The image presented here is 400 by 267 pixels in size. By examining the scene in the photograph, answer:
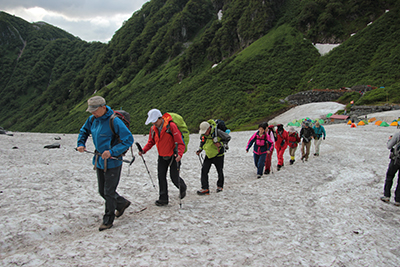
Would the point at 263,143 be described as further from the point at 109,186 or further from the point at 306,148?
the point at 109,186

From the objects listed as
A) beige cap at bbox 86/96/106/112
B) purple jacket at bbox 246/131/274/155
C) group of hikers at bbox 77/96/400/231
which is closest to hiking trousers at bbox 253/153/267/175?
purple jacket at bbox 246/131/274/155

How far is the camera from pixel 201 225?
5.31 metres

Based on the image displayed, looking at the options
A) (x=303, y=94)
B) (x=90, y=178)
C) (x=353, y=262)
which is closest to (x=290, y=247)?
(x=353, y=262)

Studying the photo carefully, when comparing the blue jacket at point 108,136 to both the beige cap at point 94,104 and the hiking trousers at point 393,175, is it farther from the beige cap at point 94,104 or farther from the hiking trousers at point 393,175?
the hiking trousers at point 393,175

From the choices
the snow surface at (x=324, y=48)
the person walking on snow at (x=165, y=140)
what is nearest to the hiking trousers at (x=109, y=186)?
the person walking on snow at (x=165, y=140)

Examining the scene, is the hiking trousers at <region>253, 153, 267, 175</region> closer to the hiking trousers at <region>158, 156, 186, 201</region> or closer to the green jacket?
the green jacket

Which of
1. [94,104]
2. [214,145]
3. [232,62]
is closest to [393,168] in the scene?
[214,145]

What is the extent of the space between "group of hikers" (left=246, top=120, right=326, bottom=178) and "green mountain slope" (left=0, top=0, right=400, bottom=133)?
31.2 metres

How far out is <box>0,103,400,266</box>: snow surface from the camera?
3.98 m

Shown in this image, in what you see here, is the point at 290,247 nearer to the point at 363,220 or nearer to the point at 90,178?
the point at 363,220

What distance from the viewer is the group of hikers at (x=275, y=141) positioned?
9906 millimetres

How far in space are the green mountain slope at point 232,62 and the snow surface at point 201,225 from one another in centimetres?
3777

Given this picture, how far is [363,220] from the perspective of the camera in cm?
574

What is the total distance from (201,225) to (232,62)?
75507 millimetres
